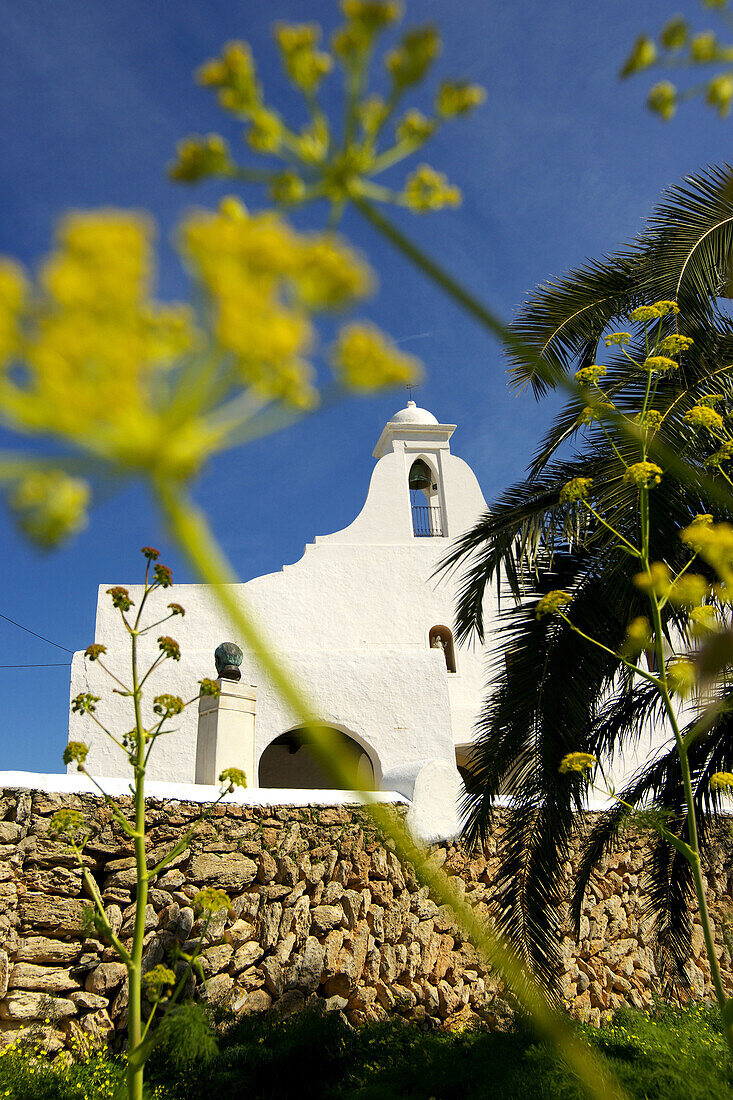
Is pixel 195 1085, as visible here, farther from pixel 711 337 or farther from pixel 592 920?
pixel 711 337

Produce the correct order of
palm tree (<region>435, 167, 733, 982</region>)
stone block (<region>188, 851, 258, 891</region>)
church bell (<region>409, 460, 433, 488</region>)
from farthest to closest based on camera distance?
1. church bell (<region>409, 460, 433, 488</region>)
2. stone block (<region>188, 851, 258, 891</region>)
3. palm tree (<region>435, 167, 733, 982</region>)

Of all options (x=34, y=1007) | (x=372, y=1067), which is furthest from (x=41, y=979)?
(x=372, y=1067)

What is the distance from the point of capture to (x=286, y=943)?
21.2ft

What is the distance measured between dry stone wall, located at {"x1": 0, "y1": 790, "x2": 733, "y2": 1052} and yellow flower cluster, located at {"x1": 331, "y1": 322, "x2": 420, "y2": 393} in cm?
598

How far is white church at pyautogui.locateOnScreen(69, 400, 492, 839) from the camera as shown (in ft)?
26.0

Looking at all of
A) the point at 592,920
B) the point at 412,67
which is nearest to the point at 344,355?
the point at 412,67

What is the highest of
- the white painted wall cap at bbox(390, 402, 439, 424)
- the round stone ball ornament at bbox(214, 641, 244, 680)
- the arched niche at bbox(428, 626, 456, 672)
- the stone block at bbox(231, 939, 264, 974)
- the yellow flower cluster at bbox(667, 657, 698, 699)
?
the white painted wall cap at bbox(390, 402, 439, 424)

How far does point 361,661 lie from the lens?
11.3 meters

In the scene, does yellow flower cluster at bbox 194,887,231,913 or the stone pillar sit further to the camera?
the stone pillar

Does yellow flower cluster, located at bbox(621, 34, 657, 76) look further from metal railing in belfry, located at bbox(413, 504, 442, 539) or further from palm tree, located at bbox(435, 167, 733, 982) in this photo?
metal railing in belfry, located at bbox(413, 504, 442, 539)

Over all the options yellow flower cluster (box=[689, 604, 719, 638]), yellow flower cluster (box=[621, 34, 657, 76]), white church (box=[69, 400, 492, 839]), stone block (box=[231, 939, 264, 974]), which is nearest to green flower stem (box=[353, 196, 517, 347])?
yellow flower cluster (box=[621, 34, 657, 76])

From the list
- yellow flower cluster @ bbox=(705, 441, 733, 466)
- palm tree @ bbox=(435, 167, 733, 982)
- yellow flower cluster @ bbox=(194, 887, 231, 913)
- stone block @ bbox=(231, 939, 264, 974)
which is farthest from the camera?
stone block @ bbox=(231, 939, 264, 974)

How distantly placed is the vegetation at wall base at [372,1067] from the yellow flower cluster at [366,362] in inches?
193

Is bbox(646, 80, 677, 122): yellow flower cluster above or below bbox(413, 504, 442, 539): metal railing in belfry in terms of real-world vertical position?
below
